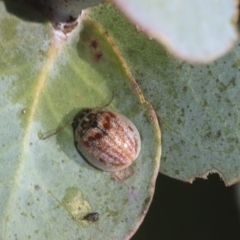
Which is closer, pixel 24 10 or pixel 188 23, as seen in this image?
pixel 188 23

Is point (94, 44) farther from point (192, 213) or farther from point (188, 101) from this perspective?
point (192, 213)

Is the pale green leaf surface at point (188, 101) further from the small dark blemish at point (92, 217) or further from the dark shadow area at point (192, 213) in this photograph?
the dark shadow area at point (192, 213)

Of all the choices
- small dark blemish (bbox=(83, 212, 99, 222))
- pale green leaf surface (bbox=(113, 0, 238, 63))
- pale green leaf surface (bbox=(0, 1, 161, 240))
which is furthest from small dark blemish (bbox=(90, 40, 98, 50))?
pale green leaf surface (bbox=(113, 0, 238, 63))

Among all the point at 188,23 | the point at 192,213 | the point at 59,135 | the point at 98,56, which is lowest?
the point at 192,213

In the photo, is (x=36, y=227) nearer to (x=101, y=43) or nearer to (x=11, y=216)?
(x=11, y=216)

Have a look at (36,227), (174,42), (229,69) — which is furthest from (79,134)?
(174,42)

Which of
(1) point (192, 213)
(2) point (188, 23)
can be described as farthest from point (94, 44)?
(1) point (192, 213)
